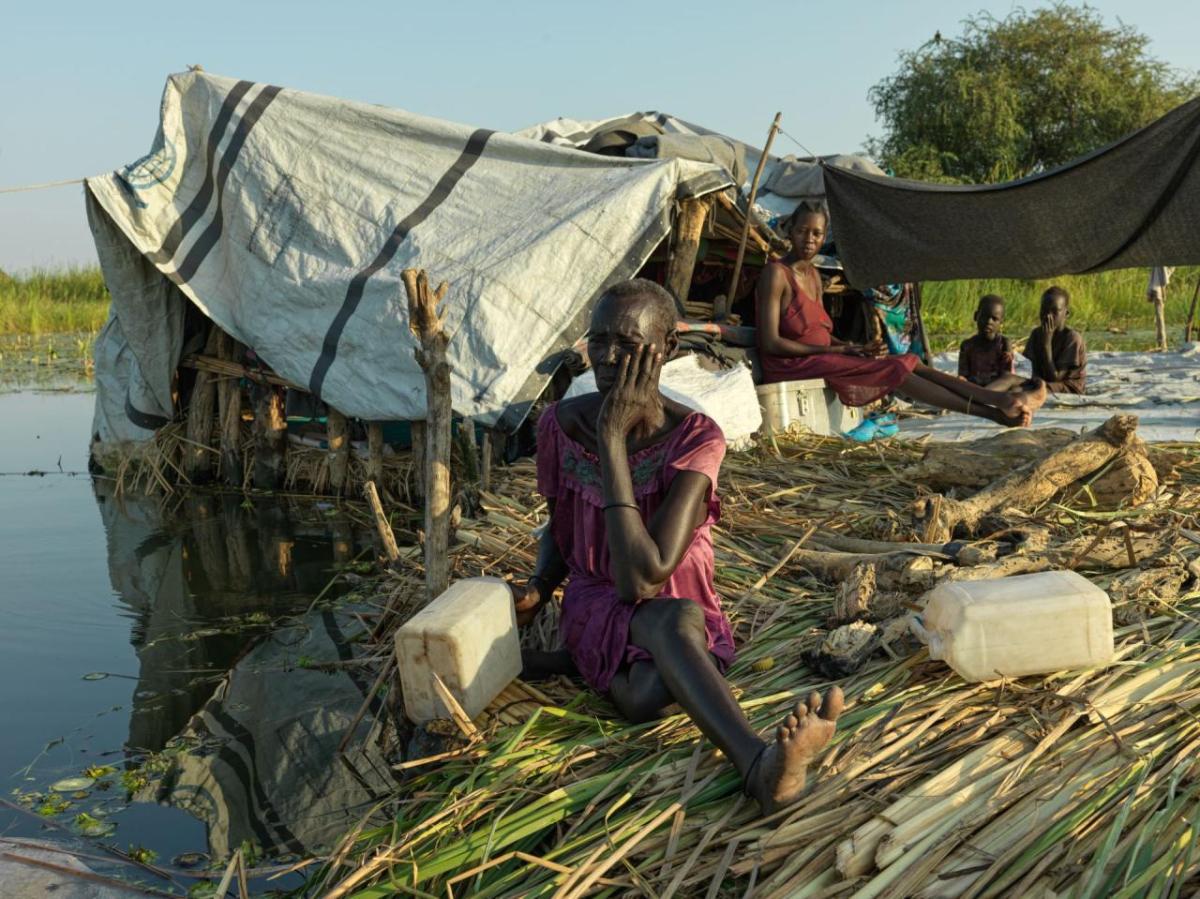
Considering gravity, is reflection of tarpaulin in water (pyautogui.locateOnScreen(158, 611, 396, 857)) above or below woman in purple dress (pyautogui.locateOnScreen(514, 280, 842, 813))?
below

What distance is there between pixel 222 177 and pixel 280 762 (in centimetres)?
411

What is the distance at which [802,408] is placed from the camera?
5.47 metres

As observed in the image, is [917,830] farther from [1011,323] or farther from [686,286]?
[1011,323]

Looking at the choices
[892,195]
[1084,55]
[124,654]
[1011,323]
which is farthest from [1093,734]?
[1084,55]

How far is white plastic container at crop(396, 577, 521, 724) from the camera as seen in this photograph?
7.55ft

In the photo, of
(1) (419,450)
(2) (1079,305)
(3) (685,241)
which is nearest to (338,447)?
(1) (419,450)

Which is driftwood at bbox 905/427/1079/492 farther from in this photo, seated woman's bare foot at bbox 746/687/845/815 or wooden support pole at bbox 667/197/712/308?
wooden support pole at bbox 667/197/712/308

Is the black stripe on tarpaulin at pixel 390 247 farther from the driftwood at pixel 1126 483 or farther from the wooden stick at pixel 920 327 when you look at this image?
the driftwood at pixel 1126 483

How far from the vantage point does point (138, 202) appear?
6.09m

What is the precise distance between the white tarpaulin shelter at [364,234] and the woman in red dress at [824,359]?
558 millimetres

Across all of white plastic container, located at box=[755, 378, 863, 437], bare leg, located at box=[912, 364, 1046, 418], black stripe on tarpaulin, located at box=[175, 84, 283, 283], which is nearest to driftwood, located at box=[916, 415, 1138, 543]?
white plastic container, located at box=[755, 378, 863, 437]

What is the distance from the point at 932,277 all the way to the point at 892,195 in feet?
1.73

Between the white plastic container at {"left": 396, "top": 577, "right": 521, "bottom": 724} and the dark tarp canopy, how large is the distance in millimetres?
3858

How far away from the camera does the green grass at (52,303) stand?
54.5ft
